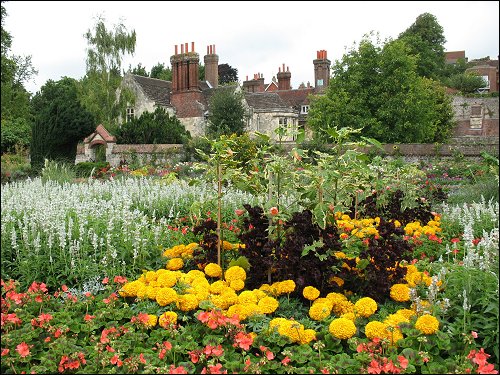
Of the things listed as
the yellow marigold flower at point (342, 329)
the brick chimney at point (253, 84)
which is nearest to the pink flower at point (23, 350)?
the yellow marigold flower at point (342, 329)

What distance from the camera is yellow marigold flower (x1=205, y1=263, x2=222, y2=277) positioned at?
4.16 metres

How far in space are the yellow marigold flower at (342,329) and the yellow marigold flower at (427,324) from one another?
370 millimetres

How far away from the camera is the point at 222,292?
12.1 ft

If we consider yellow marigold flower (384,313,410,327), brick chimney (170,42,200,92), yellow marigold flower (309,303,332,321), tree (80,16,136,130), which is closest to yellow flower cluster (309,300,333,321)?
yellow marigold flower (309,303,332,321)

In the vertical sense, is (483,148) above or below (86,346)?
above

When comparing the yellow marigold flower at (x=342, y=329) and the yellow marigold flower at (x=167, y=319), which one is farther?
the yellow marigold flower at (x=167, y=319)

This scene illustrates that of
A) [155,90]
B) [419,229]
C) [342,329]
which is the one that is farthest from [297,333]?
[155,90]

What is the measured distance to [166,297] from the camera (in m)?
3.50

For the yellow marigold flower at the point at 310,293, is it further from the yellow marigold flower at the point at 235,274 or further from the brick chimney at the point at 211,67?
the brick chimney at the point at 211,67

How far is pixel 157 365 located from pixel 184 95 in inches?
1368

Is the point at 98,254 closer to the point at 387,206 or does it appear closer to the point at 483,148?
the point at 387,206

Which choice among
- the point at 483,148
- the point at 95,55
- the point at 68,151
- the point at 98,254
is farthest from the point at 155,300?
the point at 95,55

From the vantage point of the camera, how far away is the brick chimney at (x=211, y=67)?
42522mm

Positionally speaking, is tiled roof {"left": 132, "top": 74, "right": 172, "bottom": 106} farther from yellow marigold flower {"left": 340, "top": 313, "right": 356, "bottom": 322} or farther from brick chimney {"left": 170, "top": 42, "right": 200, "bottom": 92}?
yellow marigold flower {"left": 340, "top": 313, "right": 356, "bottom": 322}
